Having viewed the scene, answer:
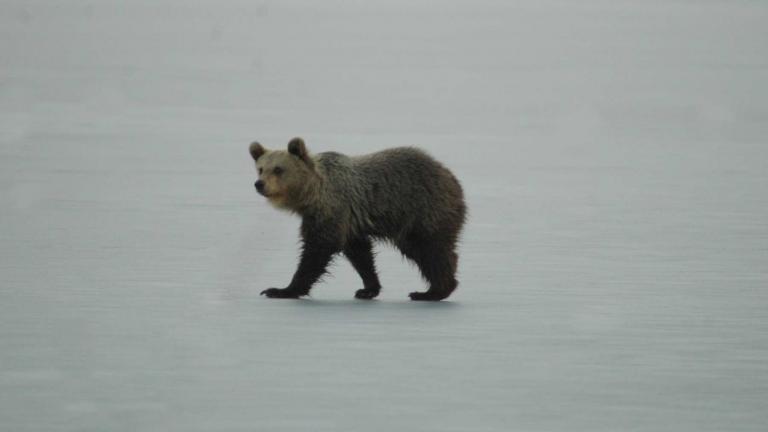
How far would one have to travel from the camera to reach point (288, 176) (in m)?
10.2

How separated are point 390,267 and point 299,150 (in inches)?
89.6

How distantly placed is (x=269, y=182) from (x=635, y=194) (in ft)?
22.8

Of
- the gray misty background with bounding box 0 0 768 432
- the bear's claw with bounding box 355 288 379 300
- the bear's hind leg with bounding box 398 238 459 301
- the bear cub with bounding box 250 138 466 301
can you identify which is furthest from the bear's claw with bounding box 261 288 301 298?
the bear's hind leg with bounding box 398 238 459 301

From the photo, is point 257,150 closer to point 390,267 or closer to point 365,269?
point 365,269

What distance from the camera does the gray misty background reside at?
7652 mm

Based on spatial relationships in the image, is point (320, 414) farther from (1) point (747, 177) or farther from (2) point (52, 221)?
(1) point (747, 177)

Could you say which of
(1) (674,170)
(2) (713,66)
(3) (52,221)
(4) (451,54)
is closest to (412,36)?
(4) (451,54)

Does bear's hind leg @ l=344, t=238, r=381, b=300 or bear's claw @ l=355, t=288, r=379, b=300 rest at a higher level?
bear's hind leg @ l=344, t=238, r=381, b=300

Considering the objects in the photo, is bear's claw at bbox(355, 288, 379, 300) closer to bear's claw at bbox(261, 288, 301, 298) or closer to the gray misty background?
the gray misty background

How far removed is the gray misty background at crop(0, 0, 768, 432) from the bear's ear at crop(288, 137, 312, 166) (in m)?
0.89

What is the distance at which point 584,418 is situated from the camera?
7324mm

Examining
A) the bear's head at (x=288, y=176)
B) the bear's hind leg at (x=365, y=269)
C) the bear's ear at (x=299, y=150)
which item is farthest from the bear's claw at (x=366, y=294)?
the bear's ear at (x=299, y=150)

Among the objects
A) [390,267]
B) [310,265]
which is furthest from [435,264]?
[390,267]

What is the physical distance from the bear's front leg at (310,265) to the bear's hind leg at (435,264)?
55cm
